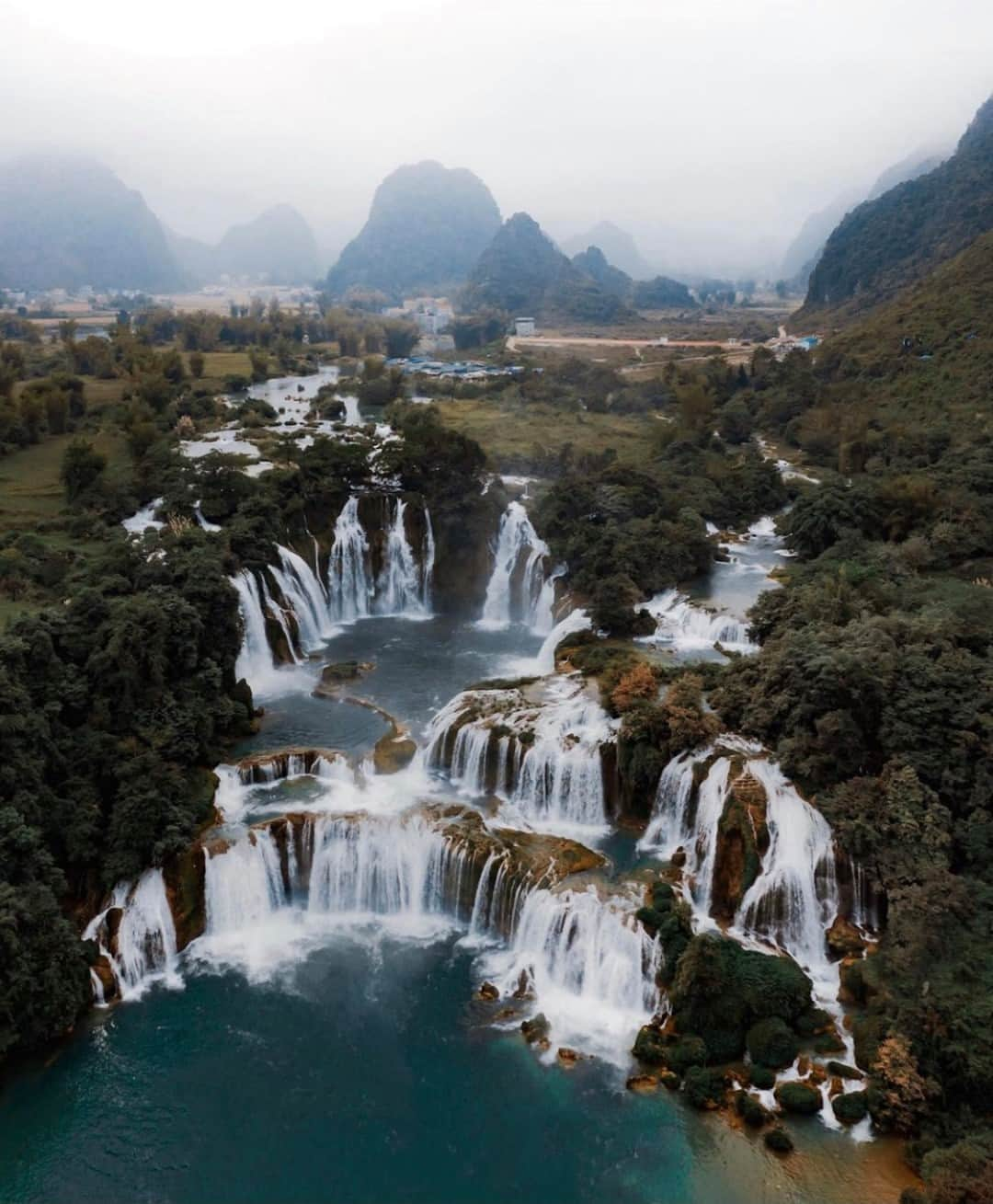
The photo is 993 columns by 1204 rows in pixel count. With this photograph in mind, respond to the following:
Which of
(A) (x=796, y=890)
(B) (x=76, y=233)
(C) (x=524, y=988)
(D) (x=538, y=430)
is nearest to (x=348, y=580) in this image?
(C) (x=524, y=988)

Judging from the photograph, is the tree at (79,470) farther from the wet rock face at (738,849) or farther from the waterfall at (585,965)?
the wet rock face at (738,849)

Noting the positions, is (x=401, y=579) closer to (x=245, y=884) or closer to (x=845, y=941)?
(x=245, y=884)

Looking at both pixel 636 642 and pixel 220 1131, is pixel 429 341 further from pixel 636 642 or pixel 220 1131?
pixel 220 1131

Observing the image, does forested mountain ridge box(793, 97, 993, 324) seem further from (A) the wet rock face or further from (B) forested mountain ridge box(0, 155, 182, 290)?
(B) forested mountain ridge box(0, 155, 182, 290)

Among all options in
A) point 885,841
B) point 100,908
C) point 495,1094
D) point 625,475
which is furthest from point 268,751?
point 625,475

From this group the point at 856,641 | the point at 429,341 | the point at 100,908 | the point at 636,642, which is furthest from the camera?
the point at 429,341

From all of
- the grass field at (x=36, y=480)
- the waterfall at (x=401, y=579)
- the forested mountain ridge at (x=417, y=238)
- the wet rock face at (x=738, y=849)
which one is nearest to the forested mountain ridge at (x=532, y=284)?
the forested mountain ridge at (x=417, y=238)

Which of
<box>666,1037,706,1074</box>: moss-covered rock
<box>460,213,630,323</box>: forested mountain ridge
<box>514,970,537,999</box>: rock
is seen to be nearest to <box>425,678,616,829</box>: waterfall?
<box>514,970,537,999</box>: rock
